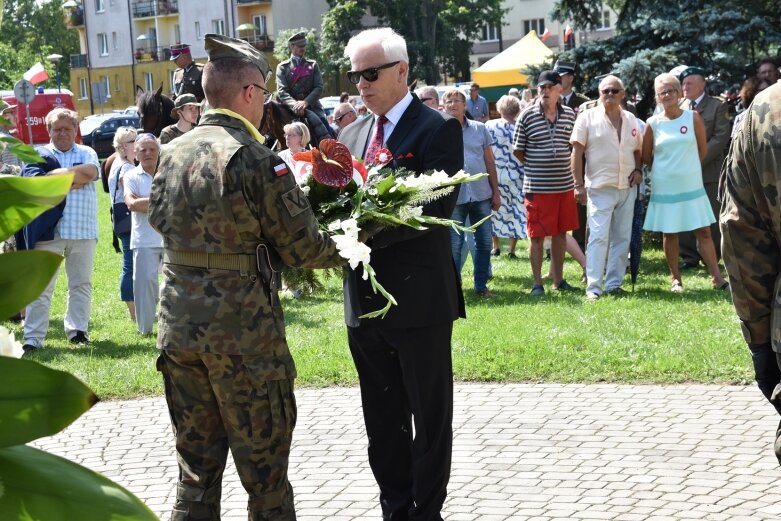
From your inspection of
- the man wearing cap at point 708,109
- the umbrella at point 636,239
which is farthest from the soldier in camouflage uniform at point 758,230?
the man wearing cap at point 708,109

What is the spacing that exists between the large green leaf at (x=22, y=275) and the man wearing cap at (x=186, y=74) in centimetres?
1172

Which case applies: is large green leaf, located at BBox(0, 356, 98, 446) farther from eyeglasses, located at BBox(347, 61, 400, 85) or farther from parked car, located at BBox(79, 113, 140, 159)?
parked car, located at BBox(79, 113, 140, 159)

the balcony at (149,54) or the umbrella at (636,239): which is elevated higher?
the balcony at (149,54)

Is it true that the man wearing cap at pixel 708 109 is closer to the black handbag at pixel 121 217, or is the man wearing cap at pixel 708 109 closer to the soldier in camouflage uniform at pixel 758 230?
the black handbag at pixel 121 217

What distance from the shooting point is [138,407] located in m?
7.83

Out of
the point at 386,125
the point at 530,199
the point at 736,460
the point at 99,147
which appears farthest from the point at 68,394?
the point at 99,147

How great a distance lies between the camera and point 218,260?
389 centimetres

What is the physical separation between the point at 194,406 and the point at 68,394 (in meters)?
3.43

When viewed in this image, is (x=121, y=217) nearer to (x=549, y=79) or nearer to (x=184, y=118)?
(x=184, y=118)

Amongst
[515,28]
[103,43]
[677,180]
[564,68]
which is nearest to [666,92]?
[677,180]

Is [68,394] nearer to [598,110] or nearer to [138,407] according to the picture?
[138,407]

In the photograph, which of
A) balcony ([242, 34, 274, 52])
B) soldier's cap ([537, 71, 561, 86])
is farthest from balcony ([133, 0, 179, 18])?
soldier's cap ([537, 71, 561, 86])

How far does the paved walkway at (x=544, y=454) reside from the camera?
5.22 meters

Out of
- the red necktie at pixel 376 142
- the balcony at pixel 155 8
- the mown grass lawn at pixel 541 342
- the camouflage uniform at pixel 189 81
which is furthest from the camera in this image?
the balcony at pixel 155 8
